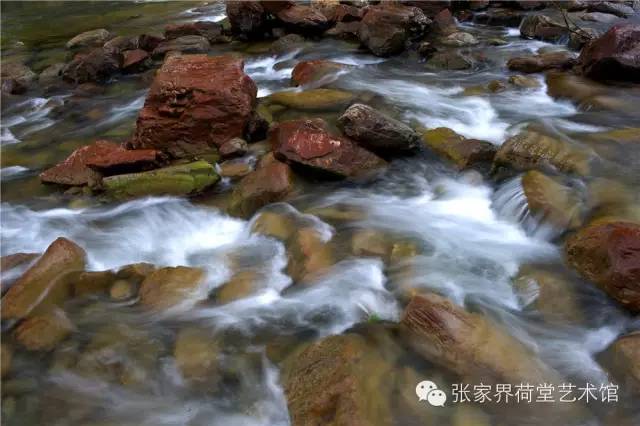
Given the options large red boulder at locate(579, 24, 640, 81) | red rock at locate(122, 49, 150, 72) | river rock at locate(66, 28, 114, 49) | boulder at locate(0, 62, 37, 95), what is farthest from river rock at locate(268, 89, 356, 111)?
river rock at locate(66, 28, 114, 49)

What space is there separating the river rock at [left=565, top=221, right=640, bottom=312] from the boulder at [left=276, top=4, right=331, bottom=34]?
360 inches

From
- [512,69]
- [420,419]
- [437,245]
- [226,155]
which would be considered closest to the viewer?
[420,419]

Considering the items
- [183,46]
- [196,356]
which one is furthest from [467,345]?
[183,46]

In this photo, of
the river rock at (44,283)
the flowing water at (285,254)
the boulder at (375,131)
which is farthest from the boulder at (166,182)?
the boulder at (375,131)

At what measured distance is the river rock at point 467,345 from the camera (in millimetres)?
3479

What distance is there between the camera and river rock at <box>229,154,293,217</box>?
5801 mm

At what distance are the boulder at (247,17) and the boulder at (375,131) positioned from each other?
6850mm

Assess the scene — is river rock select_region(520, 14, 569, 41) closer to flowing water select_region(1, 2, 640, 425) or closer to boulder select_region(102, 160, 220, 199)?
flowing water select_region(1, 2, 640, 425)

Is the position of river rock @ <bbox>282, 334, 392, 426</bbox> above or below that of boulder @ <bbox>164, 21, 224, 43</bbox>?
below

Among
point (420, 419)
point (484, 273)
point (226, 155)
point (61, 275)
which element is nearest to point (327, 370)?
point (420, 419)

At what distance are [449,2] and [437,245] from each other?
995cm

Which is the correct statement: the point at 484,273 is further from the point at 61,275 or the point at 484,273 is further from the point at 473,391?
the point at 61,275

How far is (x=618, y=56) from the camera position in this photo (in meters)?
7.84

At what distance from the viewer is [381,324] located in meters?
4.10
